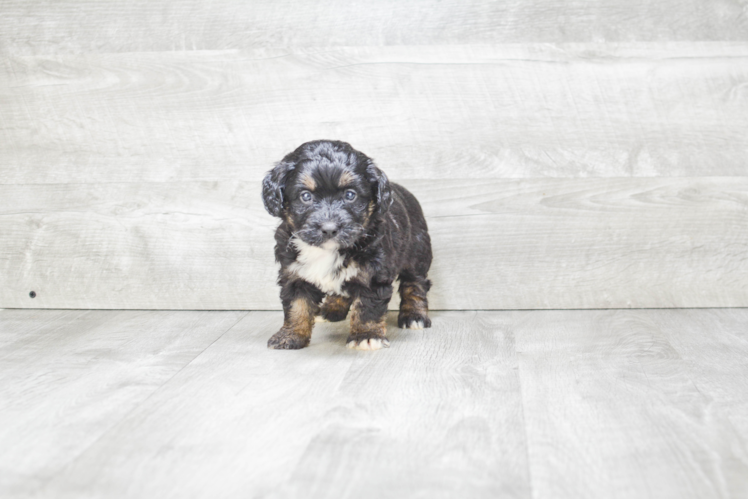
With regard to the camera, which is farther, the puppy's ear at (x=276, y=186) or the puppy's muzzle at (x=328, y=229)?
the puppy's ear at (x=276, y=186)

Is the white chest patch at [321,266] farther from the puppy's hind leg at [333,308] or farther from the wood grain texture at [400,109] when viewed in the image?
the wood grain texture at [400,109]

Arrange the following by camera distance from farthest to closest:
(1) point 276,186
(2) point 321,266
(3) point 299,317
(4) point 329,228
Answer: (3) point 299,317, (2) point 321,266, (1) point 276,186, (4) point 329,228

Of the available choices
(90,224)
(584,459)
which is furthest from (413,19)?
(584,459)

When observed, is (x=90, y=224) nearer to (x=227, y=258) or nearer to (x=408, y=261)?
(x=227, y=258)

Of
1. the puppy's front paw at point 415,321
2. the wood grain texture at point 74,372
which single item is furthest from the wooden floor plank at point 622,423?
the wood grain texture at point 74,372

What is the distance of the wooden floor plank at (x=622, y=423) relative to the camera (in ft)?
4.94

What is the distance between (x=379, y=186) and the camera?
2492 mm

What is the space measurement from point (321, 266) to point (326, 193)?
0.99 ft

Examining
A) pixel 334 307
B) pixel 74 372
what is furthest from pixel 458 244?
pixel 74 372

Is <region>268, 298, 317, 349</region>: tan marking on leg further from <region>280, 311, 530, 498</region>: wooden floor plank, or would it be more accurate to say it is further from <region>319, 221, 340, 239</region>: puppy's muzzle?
<region>319, 221, 340, 239</region>: puppy's muzzle

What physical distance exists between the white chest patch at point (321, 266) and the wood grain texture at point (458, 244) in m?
0.74

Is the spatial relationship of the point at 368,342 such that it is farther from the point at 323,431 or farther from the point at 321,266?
the point at 323,431

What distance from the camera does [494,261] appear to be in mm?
3277

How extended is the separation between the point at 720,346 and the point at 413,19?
1.88m
